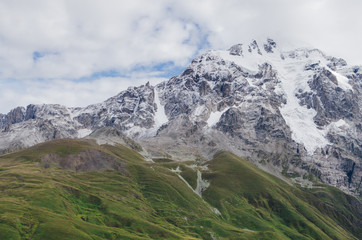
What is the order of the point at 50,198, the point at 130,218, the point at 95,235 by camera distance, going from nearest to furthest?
the point at 95,235
the point at 50,198
the point at 130,218

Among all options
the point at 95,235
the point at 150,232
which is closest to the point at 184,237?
the point at 150,232

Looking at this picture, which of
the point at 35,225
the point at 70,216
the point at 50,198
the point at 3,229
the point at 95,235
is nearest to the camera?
the point at 3,229

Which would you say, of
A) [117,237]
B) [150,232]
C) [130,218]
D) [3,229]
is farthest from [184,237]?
[3,229]

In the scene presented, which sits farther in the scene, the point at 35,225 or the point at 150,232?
the point at 150,232

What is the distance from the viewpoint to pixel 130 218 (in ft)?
639

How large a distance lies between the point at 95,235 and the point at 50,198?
149 feet

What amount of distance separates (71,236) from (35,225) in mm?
17099

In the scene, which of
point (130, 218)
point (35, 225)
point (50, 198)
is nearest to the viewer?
point (35, 225)

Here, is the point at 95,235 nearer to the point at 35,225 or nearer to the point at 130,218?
the point at 35,225

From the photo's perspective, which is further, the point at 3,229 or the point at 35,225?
the point at 35,225

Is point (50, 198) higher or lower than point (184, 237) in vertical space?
higher

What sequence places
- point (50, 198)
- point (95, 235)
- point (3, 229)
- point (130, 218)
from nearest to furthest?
point (3, 229)
point (95, 235)
point (50, 198)
point (130, 218)

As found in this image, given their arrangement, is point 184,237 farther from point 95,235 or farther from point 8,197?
point 8,197

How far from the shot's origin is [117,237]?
160750 mm
